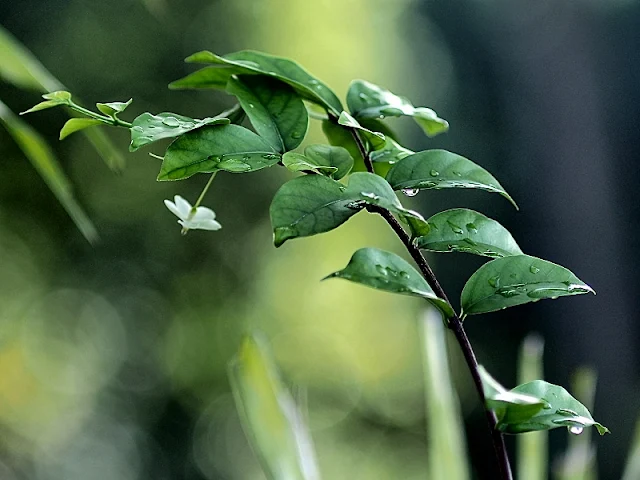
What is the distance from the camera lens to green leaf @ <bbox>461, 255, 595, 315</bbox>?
20 cm

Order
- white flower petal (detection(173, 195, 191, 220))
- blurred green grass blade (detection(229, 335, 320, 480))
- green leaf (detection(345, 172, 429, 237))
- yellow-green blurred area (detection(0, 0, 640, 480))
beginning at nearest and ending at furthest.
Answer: green leaf (detection(345, 172, 429, 237)) < white flower petal (detection(173, 195, 191, 220)) < blurred green grass blade (detection(229, 335, 320, 480)) < yellow-green blurred area (detection(0, 0, 640, 480))

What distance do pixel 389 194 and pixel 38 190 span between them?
4.50 ft

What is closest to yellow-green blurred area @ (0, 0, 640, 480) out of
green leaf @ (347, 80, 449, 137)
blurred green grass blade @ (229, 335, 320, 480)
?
blurred green grass blade @ (229, 335, 320, 480)

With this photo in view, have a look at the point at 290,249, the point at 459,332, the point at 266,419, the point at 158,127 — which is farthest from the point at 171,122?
the point at 290,249

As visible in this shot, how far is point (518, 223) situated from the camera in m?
1.36

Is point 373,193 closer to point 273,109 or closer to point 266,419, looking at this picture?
point 273,109

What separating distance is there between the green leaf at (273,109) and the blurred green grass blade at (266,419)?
279mm

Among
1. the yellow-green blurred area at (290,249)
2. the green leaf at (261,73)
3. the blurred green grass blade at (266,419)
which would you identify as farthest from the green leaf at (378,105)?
the yellow-green blurred area at (290,249)

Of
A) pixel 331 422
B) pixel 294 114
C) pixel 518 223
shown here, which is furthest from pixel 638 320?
pixel 294 114

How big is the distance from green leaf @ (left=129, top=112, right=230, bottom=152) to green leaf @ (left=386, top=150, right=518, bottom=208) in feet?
0.19

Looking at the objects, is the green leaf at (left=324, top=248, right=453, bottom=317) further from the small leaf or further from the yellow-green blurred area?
the yellow-green blurred area

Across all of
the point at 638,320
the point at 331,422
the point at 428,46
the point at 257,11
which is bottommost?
the point at 331,422

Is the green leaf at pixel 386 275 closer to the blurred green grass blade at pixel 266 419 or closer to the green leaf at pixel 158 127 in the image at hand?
the green leaf at pixel 158 127

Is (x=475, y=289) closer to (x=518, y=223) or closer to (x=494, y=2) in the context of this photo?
(x=518, y=223)
